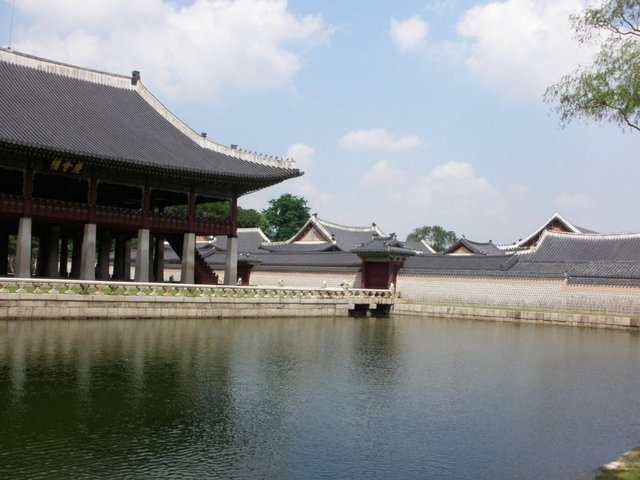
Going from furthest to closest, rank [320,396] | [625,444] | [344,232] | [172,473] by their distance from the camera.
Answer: [344,232] → [320,396] → [625,444] → [172,473]

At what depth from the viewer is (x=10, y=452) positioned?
1002cm

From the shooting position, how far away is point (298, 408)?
13977 millimetres

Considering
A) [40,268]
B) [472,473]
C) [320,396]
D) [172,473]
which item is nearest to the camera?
[172,473]

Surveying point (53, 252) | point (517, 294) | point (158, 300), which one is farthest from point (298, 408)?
point (517, 294)

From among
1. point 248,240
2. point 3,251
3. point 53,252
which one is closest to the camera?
point 53,252

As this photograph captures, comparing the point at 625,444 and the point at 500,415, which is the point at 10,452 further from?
the point at 625,444

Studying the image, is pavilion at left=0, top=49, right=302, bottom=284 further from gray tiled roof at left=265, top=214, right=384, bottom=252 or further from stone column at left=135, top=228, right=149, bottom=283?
gray tiled roof at left=265, top=214, right=384, bottom=252

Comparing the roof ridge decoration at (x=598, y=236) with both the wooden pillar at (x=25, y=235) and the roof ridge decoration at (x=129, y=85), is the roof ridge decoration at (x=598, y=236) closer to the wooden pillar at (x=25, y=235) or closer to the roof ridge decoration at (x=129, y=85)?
the roof ridge decoration at (x=129, y=85)

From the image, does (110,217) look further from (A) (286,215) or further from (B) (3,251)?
(A) (286,215)

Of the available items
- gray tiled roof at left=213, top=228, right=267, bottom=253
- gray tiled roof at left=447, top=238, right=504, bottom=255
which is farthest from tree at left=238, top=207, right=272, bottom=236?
gray tiled roof at left=447, top=238, right=504, bottom=255

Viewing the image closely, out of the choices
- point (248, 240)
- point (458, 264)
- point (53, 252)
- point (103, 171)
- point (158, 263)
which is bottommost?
point (158, 263)

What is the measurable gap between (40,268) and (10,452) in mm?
34426

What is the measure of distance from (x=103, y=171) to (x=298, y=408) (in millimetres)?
24768

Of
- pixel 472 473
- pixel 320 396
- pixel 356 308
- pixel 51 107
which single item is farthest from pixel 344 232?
pixel 472 473
